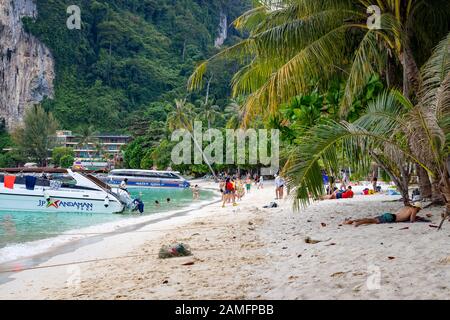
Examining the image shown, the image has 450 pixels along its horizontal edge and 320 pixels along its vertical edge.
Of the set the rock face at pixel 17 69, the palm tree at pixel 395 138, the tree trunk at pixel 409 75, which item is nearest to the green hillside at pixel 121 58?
the rock face at pixel 17 69

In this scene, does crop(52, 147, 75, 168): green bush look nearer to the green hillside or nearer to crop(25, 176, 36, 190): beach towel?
the green hillside

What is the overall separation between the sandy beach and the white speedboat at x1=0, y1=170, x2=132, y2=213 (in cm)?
973

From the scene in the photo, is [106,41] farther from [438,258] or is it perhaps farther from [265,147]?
[438,258]

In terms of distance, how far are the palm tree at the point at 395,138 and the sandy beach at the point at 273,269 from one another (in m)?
0.88

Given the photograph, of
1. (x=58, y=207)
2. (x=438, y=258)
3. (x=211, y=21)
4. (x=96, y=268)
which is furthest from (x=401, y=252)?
(x=211, y=21)

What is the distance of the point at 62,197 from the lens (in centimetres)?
1855

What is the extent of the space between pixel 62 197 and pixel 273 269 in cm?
1531

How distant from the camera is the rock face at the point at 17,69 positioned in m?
96.4

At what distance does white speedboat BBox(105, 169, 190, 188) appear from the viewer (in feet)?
146

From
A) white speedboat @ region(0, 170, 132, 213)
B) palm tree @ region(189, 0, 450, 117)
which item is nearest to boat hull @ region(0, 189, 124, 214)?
white speedboat @ region(0, 170, 132, 213)

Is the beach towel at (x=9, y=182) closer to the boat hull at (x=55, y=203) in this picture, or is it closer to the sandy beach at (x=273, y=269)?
the boat hull at (x=55, y=203)

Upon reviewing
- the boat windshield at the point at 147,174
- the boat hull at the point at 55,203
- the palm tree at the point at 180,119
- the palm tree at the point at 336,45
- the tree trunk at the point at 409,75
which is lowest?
the boat hull at the point at 55,203

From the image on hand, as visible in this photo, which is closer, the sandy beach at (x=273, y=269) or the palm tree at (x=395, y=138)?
the sandy beach at (x=273, y=269)

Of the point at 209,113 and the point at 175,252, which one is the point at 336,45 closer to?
the point at 175,252
